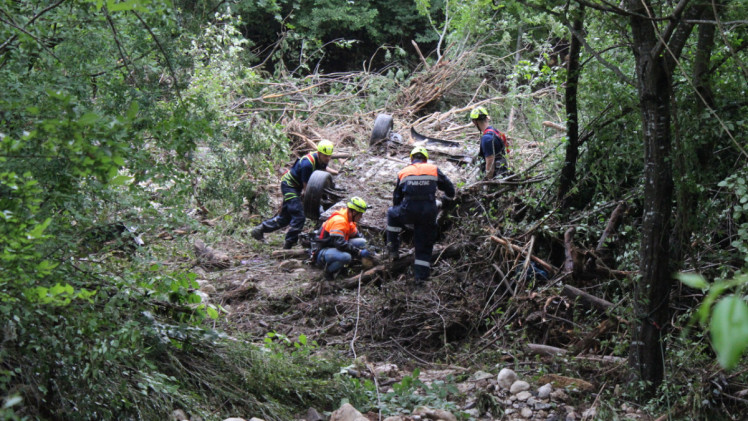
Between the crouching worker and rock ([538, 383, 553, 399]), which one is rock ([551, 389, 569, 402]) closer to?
rock ([538, 383, 553, 399])

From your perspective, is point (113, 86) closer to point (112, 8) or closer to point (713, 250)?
point (112, 8)

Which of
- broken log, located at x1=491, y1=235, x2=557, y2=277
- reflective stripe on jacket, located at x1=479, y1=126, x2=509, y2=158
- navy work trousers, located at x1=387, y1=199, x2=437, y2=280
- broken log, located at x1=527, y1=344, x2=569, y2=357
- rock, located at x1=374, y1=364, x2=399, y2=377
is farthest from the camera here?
reflective stripe on jacket, located at x1=479, y1=126, x2=509, y2=158

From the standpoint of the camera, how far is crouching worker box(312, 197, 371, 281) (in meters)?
7.55

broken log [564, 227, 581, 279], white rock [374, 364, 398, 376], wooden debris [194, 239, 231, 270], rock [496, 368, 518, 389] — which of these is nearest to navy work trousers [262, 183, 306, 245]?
wooden debris [194, 239, 231, 270]

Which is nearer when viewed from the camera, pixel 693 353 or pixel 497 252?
pixel 693 353

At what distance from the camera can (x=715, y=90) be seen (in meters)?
4.95

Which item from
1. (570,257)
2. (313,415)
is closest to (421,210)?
(570,257)

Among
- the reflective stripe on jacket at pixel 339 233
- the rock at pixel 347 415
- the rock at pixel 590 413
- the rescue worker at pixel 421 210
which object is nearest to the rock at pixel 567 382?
the rock at pixel 590 413

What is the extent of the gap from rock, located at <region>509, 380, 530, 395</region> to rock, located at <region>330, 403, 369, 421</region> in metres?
1.41

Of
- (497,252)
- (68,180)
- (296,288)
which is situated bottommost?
(296,288)

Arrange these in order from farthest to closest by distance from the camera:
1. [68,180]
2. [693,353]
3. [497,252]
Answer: [497,252]
[693,353]
[68,180]

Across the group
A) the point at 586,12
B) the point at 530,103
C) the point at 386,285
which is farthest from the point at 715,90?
the point at 530,103

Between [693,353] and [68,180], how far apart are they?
4.14 meters

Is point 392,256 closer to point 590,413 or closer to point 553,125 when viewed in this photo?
point 553,125
